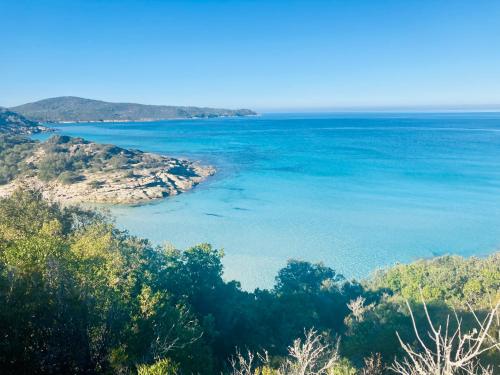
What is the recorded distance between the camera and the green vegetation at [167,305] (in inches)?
463

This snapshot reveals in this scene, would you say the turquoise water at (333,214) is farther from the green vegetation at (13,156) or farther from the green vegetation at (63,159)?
the green vegetation at (13,156)

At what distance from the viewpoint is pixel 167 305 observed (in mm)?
15859

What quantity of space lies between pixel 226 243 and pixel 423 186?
3840cm

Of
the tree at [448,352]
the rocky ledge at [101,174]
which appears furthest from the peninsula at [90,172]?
the tree at [448,352]

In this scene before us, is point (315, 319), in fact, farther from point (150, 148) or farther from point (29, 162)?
point (150, 148)

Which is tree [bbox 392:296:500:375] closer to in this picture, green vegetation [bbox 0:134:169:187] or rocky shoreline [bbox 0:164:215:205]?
rocky shoreline [bbox 0:164:215:205]

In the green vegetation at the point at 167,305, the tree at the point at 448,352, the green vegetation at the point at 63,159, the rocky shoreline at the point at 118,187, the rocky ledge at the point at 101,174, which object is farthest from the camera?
the green vegetation at the point at 63,159

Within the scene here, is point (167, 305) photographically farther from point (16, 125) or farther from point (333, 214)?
point (16, 125)

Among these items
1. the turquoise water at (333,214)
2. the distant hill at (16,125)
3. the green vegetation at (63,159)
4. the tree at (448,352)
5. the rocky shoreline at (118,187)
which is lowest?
the turquoise water at (333,214)

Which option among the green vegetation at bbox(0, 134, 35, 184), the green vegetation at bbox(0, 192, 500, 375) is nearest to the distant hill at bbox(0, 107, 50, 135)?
the green vegetation at bbox(0, 134, 35, 184)

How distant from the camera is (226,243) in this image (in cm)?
3906

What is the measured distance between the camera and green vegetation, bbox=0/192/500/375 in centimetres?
1176

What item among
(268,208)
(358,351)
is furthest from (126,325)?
(268,208)

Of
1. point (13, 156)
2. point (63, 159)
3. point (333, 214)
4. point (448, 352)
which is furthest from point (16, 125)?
point (448, 352)
